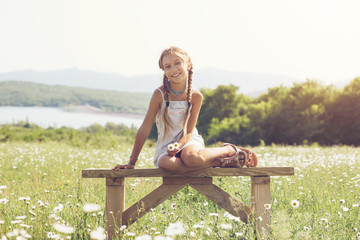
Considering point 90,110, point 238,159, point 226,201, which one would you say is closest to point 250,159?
point 238,159

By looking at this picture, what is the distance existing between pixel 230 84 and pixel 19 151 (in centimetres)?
2827

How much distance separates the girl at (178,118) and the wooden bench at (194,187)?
0.54 feet

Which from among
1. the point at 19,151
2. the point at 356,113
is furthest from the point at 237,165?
the point at 356,113

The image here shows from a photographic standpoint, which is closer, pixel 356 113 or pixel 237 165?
pixel 237 165

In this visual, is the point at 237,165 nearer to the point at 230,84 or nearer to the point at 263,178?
the point at 263,178

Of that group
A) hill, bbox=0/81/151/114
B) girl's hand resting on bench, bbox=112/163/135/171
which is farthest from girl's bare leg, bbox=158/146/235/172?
hill, bbox=0/81/151/114

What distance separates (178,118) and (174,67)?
59cm

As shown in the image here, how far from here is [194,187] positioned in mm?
3994

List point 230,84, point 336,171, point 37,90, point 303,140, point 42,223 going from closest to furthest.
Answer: point 42,223
point 336,171
point 303,140
point 230,84
point 37,90

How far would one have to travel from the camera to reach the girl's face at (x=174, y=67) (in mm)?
4254

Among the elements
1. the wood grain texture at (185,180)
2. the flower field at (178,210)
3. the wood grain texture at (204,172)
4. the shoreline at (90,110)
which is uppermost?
the wood grain texture at (204,172)

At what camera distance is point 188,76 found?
14.9ft

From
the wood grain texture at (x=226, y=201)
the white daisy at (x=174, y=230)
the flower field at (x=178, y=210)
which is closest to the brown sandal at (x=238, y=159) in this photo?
the wood grain texture at (x=226, y=201)

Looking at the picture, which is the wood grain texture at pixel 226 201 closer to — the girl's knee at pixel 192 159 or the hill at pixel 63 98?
the girl's knee at pixel 192 159
